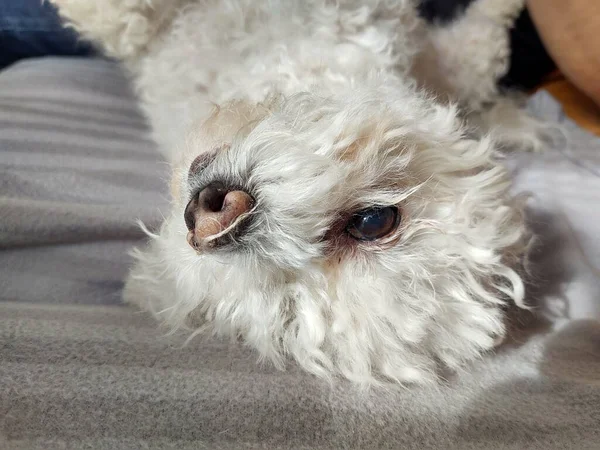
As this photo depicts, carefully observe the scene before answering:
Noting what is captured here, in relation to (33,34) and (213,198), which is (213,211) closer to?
(213,198)

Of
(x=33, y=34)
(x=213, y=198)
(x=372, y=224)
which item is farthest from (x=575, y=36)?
(x=33, y=34)

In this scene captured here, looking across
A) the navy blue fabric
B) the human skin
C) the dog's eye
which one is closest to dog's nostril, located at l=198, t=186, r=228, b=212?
the dog's eye

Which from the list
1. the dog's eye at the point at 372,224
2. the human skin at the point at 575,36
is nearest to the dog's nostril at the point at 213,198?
the dog's eye at the point at 372,224

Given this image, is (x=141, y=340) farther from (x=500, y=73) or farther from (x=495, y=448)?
(x=500, y=73)

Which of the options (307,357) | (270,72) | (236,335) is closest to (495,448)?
(307,357)

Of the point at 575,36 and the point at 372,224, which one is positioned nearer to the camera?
the point at 372,224
